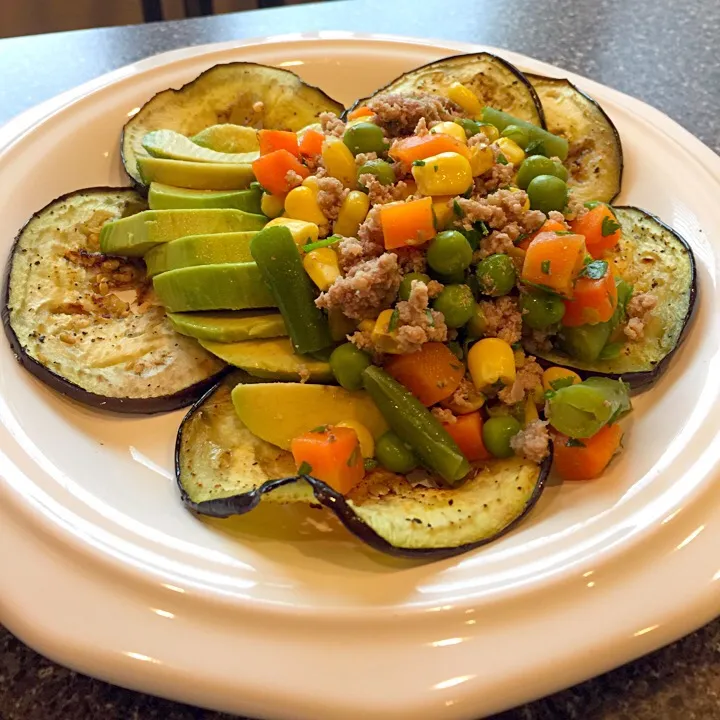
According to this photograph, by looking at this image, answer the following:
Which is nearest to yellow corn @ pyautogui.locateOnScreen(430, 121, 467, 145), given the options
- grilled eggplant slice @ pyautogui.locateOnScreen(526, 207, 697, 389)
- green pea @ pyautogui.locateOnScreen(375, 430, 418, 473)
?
grilled eggplant slice @ pyautogui.locateOnScreen(526, 207, 697, 389)

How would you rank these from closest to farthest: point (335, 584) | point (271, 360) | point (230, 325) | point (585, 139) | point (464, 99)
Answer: point (335, 584), point (271, 360), point (230, 325), point (464, 99), point (585, 139)

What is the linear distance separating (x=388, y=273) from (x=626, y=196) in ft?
5.11

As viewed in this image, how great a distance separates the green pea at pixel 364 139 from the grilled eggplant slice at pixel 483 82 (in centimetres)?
60

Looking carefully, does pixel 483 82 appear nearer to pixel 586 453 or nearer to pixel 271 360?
pixel 271 360

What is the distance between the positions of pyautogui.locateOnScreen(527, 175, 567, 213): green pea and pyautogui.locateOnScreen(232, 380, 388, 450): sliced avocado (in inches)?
41.3

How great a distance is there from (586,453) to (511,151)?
1377mm

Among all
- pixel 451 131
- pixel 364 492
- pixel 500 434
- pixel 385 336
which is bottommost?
pixel 364 492

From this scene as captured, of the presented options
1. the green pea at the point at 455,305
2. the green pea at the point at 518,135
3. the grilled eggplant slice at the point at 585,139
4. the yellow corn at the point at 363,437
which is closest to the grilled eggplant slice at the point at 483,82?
the grilled eggplant slice at the point at 585,139

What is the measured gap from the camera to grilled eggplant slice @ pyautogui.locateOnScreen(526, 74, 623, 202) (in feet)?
10.5

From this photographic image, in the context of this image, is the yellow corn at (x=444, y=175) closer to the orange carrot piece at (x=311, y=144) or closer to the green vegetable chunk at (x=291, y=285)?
the green vegetable chunk at (x=291, y=285)

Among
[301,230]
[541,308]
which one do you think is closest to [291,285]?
[301,230]

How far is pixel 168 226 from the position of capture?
2.83m

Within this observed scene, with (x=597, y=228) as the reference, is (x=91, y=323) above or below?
below

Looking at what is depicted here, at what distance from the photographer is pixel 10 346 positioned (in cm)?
251
